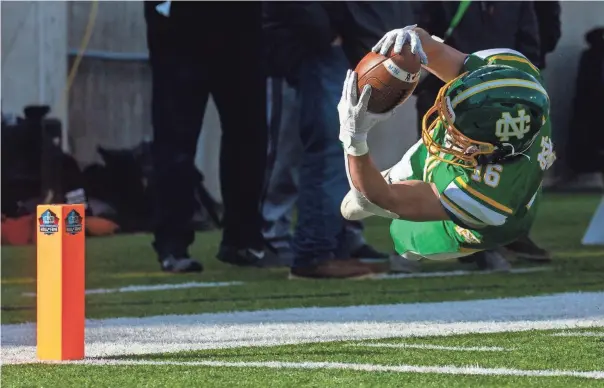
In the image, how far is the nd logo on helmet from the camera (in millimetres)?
4344

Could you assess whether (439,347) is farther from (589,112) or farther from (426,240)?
(589,112)

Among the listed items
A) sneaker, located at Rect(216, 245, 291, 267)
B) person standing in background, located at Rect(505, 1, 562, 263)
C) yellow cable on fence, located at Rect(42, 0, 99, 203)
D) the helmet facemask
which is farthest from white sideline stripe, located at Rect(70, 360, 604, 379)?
yellow cable on fence, located at Rect(42, 0, 99, 203)

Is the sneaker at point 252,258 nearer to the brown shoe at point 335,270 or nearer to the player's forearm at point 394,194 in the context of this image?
the brown shoe at point 335,270

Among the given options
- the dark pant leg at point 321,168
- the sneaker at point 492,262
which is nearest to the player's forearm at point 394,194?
the dark pant leg at point 321,168

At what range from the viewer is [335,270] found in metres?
7.70

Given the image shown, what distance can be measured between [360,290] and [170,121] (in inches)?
84.1

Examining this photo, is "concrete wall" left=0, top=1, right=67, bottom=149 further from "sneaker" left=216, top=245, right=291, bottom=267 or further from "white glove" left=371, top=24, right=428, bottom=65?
"white glove" left=371, top=24, right=428, bottom=65

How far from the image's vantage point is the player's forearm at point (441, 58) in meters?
4.61

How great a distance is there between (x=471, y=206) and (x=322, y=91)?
346cm

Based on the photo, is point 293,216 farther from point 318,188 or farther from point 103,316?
point 103,316

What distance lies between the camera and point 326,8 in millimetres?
7867

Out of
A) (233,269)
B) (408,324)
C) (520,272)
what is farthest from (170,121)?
(408,324)

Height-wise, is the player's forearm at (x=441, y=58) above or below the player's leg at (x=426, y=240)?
above

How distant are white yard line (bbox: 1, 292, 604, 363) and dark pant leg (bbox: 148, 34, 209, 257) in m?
2.33
